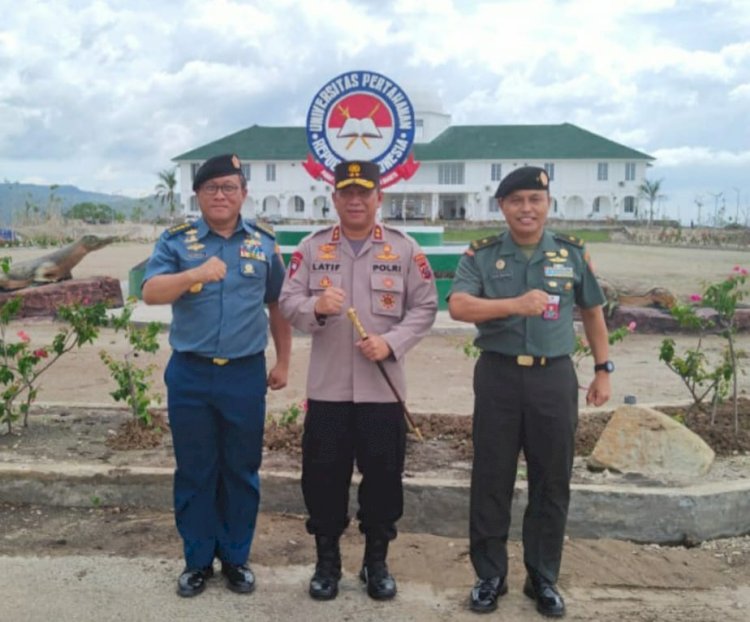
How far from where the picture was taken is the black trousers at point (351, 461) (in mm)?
3381

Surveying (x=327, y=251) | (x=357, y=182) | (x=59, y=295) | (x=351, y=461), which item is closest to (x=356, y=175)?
(x=357, y=182)

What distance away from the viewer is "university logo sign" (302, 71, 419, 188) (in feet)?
37.8

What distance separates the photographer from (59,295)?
12.0 meters

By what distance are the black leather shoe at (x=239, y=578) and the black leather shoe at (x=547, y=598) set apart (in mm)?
1107

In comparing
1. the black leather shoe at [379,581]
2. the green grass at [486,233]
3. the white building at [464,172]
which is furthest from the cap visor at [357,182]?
the white building at [464,172]

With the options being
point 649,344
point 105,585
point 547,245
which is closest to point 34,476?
point 105,585

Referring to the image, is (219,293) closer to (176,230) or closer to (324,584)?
(176,230)

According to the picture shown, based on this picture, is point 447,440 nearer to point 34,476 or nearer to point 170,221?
point 34,476

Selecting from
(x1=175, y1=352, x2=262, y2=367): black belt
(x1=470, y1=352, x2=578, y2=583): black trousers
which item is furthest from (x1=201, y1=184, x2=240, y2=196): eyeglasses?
(x1=470, y1=352, x2=578, y2=583): black trousers

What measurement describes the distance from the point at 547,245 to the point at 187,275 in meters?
1.38

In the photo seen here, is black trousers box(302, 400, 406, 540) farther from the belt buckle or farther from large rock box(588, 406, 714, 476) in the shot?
large rock box(588, 406, 714, 476)

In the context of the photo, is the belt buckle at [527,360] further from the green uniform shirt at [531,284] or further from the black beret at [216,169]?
the black beret at [216,169]

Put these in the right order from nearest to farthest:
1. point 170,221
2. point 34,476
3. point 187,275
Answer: point 187,275
point 34,476
point 170,221

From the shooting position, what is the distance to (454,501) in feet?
13.4
